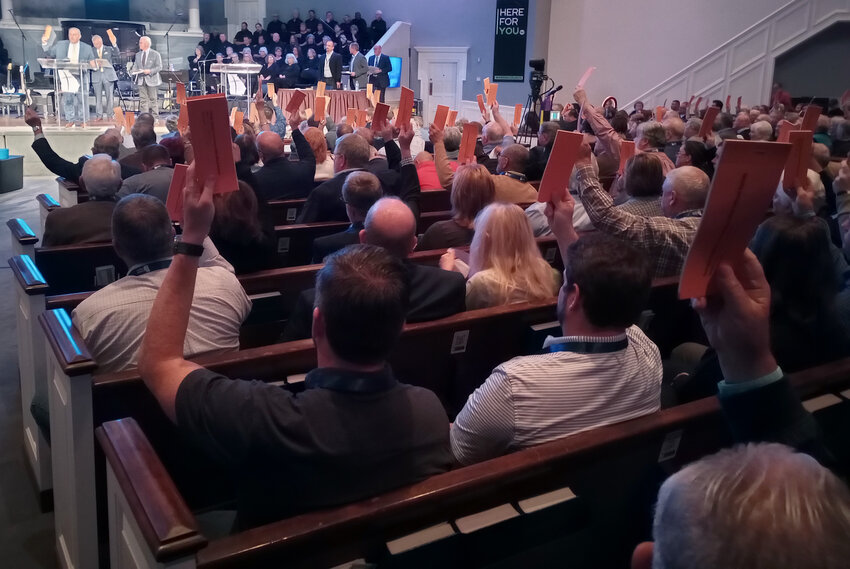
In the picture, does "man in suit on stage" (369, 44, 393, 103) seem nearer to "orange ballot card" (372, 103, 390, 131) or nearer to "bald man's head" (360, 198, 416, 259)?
"orange ballot card" (372, 103, 390, 131)

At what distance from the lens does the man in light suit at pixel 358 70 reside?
1296 centimetres

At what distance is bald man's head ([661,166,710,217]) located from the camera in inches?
109

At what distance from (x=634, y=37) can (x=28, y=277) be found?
1142cm

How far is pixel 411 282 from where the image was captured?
2207 mm

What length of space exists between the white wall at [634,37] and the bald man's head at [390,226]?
10.3m

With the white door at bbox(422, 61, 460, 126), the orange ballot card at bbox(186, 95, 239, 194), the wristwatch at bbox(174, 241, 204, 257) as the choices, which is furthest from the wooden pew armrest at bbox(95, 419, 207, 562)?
the white door at bbox(422, 61, 460, 126)

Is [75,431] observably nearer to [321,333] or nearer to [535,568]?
[321,333]

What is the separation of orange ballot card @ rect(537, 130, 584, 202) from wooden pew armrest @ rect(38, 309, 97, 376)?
126cm

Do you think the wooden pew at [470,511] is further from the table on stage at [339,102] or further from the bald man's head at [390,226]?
the table on stage at [339,102]

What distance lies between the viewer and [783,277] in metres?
1.85

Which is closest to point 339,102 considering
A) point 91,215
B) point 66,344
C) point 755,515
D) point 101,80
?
point 101,80

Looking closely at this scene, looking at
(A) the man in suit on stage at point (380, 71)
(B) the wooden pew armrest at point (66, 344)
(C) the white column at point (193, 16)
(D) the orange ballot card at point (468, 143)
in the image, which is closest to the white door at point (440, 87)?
(A) the man in suit on stage at point (380, 71)

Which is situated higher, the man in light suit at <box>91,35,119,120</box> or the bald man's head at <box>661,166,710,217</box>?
the man in light suit at <box>91,35,119,120</box>

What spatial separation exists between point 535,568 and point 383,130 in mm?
3323
